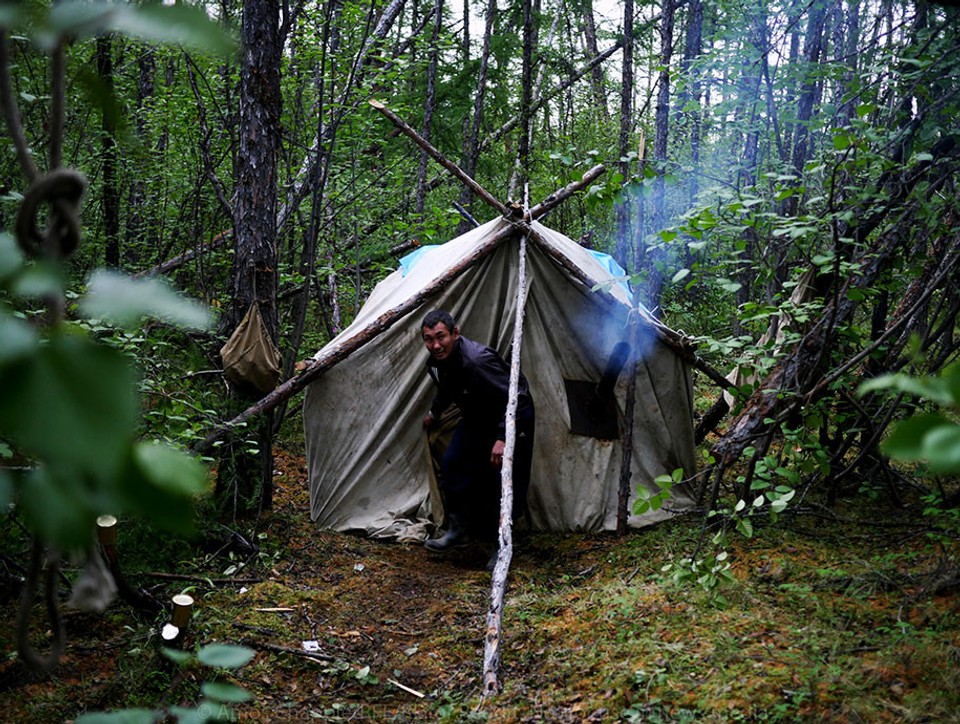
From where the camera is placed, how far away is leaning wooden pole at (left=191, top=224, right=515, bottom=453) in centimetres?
537

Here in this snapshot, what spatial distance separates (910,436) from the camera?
0.70 m

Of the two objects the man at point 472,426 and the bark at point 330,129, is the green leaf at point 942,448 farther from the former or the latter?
the bark at point 330,129

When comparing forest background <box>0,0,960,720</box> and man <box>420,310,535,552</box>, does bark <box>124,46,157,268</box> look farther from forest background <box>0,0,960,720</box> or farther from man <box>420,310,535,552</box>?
man <box>420,310,535,552</box>

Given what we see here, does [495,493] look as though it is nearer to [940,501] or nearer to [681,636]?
[681,636]

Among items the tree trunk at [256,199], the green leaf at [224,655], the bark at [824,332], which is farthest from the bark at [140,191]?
the green leaf at [224,655]

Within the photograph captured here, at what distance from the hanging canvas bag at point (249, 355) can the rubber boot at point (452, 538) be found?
1.65 meters

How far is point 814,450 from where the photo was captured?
419 cm

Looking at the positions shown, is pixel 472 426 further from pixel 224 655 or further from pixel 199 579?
pixel 224 655

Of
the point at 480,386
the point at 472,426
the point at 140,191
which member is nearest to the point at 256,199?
the point at 480,386

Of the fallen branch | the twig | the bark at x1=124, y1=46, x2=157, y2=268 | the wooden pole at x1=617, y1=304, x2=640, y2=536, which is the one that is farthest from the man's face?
the bark at x1=124, y1=46, x2=157, y2=268

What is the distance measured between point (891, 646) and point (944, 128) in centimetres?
243

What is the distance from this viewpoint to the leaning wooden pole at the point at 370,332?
537cm

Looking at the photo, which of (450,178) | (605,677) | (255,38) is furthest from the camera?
(450,178)

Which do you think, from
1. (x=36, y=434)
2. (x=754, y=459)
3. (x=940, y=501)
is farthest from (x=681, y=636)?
(x=36, y=434)
